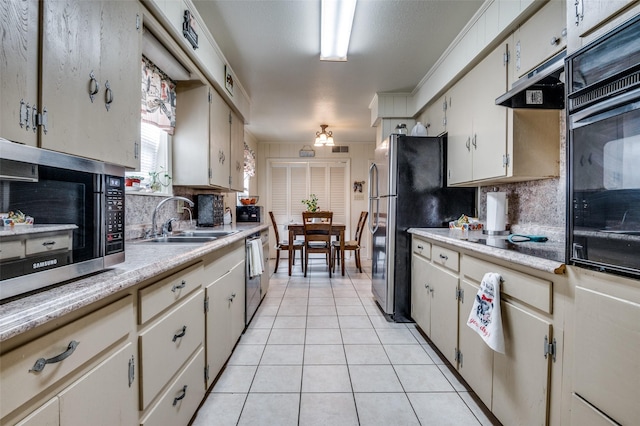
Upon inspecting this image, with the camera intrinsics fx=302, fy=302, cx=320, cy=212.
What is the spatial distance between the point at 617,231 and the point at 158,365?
5.21 feet

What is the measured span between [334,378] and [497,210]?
1.61m

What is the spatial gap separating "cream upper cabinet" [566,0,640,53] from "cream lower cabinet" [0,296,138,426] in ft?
5.63

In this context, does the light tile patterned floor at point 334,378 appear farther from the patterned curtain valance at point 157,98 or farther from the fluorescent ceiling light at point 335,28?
the fluorescent ceiling light at point 335,28

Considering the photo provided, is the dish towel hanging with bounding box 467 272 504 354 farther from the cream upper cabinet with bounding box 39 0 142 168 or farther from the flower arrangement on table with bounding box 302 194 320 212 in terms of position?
the flower arrangement on table with bounding box 302 194 320 212

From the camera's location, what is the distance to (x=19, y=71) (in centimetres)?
81

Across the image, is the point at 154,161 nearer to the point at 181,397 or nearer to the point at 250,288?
the point at 250,288

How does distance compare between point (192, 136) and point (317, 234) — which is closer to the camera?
point (192, 136)

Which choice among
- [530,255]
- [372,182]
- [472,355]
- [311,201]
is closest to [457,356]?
[472,355]

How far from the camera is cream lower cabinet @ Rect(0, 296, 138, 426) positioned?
23.6 inches

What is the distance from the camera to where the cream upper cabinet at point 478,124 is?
6.61 feet

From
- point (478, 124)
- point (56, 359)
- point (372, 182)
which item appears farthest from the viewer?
point (372, 182)

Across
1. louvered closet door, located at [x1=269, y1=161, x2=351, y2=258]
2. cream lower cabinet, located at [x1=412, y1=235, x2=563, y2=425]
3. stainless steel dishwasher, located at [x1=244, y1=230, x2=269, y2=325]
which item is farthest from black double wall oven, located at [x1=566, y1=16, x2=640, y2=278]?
louvered closet door, located at [x1=269, y1=161, x2=351, y2=258]

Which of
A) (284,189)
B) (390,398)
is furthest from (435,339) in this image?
(284,189)

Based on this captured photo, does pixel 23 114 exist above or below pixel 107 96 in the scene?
below
